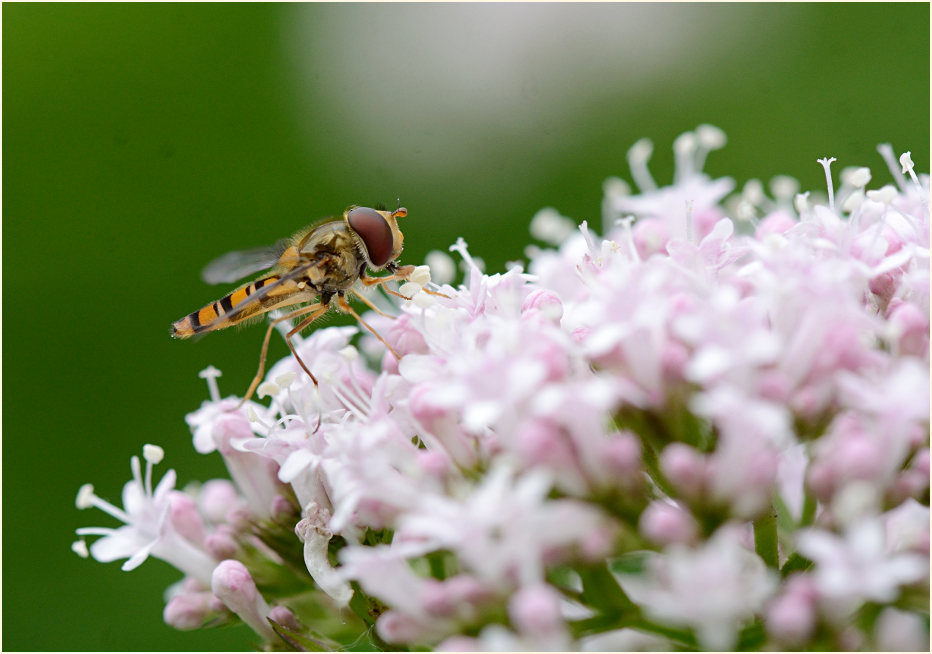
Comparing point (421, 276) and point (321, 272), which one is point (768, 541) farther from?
point (321, 272)

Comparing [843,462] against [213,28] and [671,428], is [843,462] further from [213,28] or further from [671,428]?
[213,28]

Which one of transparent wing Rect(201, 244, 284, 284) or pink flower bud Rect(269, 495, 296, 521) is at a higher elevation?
transparent wing Rect(201, 244, 284, 284)

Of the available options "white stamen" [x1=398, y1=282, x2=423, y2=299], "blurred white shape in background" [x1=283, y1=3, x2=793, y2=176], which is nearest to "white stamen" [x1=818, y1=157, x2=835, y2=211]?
"white stamen" [x1=398, y1=282, x2=423, y2=299]

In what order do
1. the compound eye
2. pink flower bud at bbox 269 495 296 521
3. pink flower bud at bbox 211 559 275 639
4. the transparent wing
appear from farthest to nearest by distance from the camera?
the transparent wing < the compound eye < pink flower bud at bbox 269 495 296 521 < pink flower bud at bbox 211 559 275 639

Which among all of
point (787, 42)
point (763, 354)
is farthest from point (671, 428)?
point (787, 42)

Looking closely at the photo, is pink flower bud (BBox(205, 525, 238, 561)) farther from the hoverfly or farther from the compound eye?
the compound eye

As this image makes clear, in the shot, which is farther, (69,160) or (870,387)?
(69,160)

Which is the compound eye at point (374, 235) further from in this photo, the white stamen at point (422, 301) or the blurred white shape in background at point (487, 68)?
the blurred white shape in background at point (487, 68)
